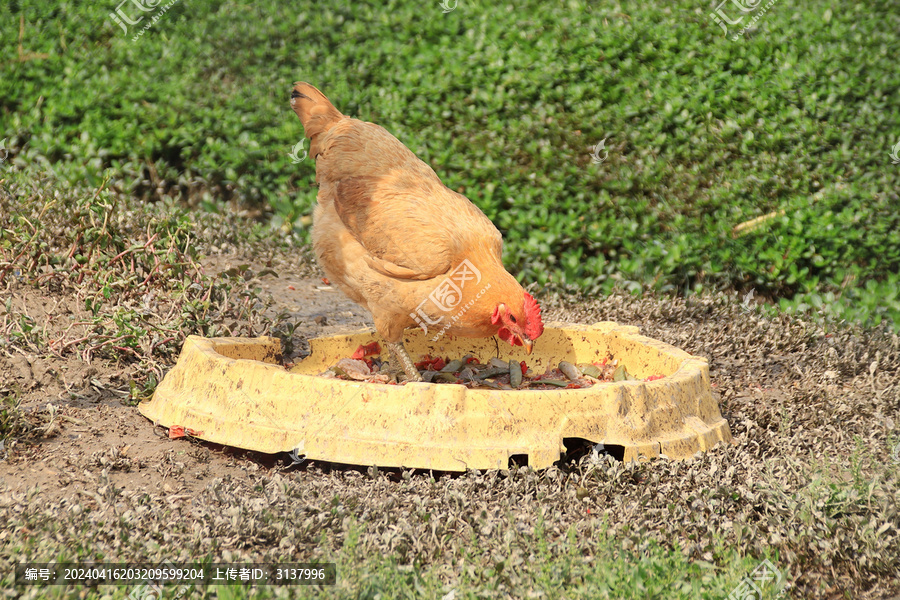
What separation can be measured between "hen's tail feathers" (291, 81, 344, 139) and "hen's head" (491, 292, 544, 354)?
6.15ft

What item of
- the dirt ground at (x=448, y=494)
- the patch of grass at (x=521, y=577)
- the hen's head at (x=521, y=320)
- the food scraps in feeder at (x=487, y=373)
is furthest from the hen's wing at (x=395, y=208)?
the patch of grass at (x=521, y=577)

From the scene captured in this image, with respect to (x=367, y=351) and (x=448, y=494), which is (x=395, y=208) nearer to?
(x=367, y=351)

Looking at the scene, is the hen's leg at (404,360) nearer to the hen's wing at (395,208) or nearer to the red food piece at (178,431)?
the hen's wing at (395,208)

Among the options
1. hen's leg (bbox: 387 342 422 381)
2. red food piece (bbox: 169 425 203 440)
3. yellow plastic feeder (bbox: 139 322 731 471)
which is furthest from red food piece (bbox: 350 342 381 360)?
red food piece (bbox: 169 425 203 440)

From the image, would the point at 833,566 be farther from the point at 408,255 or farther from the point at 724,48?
the point at 724,48

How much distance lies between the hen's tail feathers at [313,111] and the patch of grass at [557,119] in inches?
86.5

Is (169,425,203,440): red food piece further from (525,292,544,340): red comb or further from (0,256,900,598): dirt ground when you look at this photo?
(525,292,544,340): red comb

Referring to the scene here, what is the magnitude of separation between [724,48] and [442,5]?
9.33ft

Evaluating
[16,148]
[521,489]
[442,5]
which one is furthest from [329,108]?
[16,148]

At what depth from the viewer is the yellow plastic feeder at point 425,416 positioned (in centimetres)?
374

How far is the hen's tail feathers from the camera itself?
539 centimetres

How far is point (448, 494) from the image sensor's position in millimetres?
3545

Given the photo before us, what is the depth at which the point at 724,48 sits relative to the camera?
773 centimetres

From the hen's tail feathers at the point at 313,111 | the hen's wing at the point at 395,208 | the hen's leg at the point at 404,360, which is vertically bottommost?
the hen's leg at the point at 404,360
